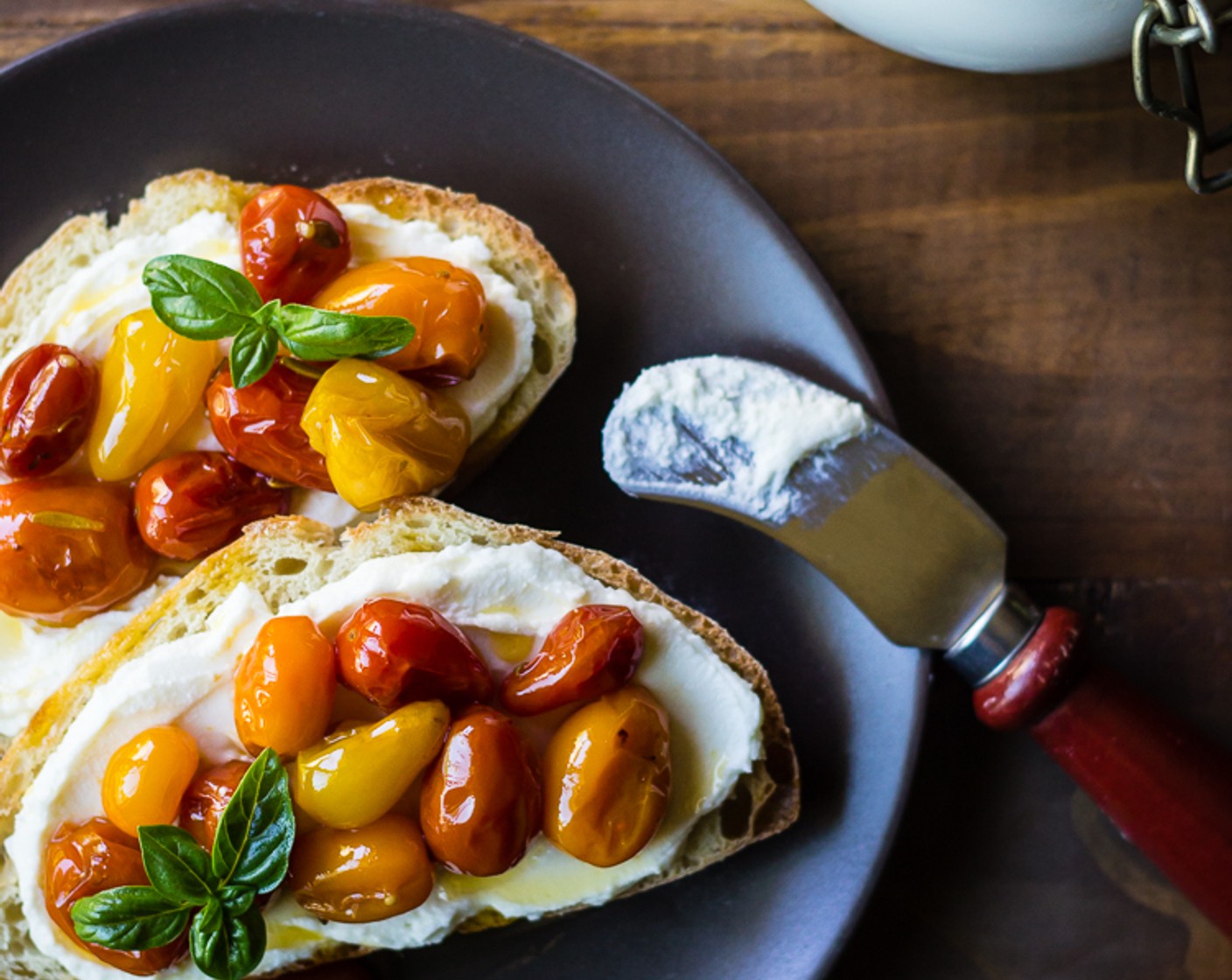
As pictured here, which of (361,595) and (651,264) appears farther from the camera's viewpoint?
(651,264)

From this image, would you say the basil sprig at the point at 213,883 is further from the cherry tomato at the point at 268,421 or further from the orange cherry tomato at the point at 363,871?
the cherry tomato at the point at 268,421

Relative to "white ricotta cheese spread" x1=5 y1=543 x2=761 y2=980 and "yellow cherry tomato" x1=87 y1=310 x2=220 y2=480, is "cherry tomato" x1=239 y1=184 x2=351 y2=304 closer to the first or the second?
"yellow cherry tomato" x1=87 y1=310 x2=220 y2=480

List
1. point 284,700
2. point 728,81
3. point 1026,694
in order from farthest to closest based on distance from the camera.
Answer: point 728,81, point 1026,694, point 284,700

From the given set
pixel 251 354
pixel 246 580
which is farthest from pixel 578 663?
pixel 251 354

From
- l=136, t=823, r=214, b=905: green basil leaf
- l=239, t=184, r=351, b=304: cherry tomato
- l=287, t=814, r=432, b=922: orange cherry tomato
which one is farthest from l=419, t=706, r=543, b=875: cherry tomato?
l=239, t=184, r=351, b=304: cherry tomato

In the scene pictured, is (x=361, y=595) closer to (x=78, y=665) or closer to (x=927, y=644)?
(x=78, y=665)

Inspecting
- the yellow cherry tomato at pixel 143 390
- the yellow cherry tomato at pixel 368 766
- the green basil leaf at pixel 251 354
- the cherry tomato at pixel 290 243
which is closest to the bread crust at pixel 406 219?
the cherry tomato at pixel 290 243

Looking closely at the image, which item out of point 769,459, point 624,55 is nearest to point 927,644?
point 769,459
